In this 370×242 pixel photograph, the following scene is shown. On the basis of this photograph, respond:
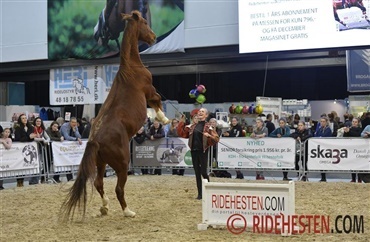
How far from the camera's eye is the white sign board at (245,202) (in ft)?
22.3

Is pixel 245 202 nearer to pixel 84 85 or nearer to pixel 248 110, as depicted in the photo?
pixel 248 110

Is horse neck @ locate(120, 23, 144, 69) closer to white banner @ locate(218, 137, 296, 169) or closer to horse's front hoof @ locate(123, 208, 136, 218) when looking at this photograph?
horse's front hoof @ locate(123, 208, 136, 218)

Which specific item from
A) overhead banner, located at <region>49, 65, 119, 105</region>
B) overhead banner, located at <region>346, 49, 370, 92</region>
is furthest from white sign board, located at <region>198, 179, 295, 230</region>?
overhead banner, located at <region>49, 65, 119, 105</region>

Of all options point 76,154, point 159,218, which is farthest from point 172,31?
point 159,218

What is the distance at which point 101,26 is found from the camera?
21.6m

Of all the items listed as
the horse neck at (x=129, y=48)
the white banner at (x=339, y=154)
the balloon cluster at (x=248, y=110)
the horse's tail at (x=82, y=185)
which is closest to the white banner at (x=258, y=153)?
the white banner at (x=339, y=154)

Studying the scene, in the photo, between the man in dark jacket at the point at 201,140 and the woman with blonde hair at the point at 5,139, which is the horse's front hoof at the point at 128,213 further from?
the woman with blonde hair at the point at 5,139

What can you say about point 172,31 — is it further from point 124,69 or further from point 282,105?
point 124,69

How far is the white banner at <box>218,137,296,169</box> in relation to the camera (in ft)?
46.1

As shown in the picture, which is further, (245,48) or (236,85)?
(236,85)

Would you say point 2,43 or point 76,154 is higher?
point 2,43

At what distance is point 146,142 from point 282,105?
288 inches

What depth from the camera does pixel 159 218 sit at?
8375mm

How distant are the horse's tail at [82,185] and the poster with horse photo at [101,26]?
41.8ft
